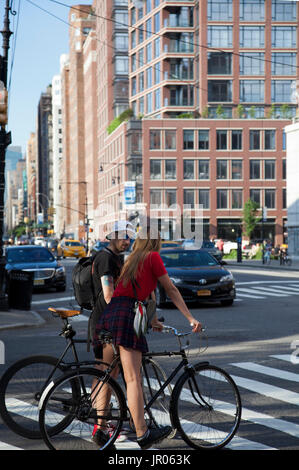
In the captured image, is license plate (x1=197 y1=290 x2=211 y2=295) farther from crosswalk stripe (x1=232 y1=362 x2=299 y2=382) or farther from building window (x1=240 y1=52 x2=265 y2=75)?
building window (x1=240 y1=52 x2=265 y2=75)

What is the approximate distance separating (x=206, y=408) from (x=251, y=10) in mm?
84944

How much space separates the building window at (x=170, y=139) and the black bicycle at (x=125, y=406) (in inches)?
3175

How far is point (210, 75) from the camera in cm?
8494

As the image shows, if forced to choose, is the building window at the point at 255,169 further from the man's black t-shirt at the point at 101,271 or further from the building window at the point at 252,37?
the man's black t-shirt at the point at 101,271

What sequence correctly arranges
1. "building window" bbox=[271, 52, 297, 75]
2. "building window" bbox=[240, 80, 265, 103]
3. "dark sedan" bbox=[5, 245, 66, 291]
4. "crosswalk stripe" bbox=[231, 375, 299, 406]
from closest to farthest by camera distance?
"crosswalk stripe" bbox=[231, 375, 299, 406]
"dark sedan" bbox=[5, 245, 66, 291]
"building window" bbox=[271, 52, 297, 75]
"building window" bbox=[240, 80, 265, 103]

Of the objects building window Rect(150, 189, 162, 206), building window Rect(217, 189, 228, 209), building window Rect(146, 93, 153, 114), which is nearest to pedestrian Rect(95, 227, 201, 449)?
building window Rect(150, 189, 162, 206)

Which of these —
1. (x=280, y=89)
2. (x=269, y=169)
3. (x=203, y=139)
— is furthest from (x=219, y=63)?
(x=269, y=169)

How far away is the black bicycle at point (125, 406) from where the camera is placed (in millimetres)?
5539

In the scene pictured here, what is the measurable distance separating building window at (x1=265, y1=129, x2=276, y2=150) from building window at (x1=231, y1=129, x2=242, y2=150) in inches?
130

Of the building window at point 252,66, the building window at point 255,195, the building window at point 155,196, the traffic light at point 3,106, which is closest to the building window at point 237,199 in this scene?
the building window at point 255,195

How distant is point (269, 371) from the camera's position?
9.25 meters

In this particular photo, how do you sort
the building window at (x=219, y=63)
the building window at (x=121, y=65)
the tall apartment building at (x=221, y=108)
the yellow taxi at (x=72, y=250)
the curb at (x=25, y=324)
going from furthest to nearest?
the building window at (x=121, y=65) < the building window at (x=219, y=63) < the tall apartment building at (x=221, y=108) < the yellow taxi at (x=72, y=250) < the curb at (x=25, y=324)

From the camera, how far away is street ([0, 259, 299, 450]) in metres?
6.17
